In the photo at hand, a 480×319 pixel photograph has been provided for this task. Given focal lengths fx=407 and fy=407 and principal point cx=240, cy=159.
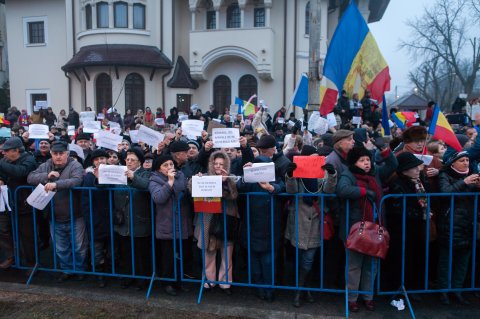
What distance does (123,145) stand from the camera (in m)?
6.79

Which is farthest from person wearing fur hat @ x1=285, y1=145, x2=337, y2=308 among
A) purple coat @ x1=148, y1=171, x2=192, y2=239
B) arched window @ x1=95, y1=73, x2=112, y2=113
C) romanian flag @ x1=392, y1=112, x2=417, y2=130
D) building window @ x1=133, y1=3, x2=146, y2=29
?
building window @ x1=133, y1=3, x2=146, y2=29

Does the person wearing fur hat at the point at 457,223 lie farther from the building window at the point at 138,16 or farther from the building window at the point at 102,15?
the building window at the point at 102,15

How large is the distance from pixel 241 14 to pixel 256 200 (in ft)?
58.5

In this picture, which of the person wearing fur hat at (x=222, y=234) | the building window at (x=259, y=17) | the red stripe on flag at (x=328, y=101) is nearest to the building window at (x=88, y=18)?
the building window at (x=259, y=17)

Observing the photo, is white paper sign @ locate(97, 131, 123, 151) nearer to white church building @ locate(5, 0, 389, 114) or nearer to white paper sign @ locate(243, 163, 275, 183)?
white paper sign @ locate(243, 163, 275, 183)

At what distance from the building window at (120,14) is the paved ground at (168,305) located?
18.7 meters

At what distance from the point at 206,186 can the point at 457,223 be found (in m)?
2.66

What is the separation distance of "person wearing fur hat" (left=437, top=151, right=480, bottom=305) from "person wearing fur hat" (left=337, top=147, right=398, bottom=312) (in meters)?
0.67

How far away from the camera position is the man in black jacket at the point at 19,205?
5.07 meters

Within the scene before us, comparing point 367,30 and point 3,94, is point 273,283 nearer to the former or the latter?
point 367,30

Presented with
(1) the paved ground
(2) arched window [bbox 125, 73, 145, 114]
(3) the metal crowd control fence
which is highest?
(2) arched window [bbox 125, 73, 145, 114]

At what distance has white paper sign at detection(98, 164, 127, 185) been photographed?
4.46 meters

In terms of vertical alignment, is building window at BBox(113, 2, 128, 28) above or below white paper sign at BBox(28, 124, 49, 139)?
above

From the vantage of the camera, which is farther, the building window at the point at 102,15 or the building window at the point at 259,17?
the building window at the point at 102,15
